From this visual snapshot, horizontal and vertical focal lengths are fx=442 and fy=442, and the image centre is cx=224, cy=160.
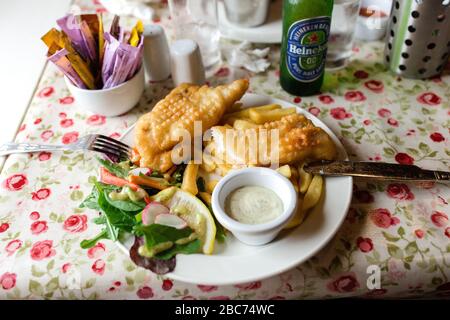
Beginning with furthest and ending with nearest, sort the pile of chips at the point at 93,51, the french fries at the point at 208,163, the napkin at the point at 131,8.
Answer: the napkin at the point at 131,8, the pile of chips at the point at 93,51, the french fries at the point at 208,163

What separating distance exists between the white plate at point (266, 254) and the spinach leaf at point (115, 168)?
7.6 inches

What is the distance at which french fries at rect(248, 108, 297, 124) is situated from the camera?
1092 mm

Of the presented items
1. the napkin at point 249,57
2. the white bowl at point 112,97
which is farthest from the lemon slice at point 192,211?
the napkin at point 249,57

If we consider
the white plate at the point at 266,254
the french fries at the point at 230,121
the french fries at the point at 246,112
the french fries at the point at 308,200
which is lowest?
the white plate at the point at 266,254

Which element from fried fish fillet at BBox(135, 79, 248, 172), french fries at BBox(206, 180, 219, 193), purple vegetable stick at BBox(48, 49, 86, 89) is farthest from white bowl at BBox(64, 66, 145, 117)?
french fries at BBox(206, 180, 219, 193)

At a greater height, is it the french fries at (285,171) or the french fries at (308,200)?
the french fries at (285,171)

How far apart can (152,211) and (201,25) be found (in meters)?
0.79

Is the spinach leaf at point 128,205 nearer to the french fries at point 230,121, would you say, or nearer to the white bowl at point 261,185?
the white bowl at point 261,185

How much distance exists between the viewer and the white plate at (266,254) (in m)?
0.83

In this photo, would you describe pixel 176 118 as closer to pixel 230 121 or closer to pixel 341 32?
pixel 230 121

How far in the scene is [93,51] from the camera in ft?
3.96

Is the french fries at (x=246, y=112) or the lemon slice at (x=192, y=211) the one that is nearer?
the lemon slice at (x=192, y=211)

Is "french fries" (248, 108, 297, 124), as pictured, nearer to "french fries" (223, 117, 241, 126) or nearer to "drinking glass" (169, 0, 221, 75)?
"french fries" (223, 117, 241, 126)
